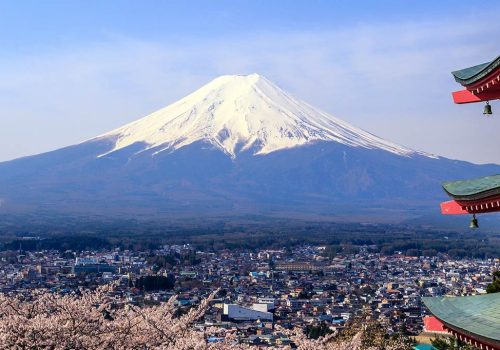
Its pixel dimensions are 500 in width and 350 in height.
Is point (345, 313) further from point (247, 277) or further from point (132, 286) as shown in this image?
point (247, 277)

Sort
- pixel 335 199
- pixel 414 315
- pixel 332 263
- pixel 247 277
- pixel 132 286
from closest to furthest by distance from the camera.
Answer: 1. pixel 414 315
2. pixel 132 286
3. pixel 247 277
4. pixel 332 263
5. pixel 335 199

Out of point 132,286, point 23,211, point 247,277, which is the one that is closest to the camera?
point 132,286

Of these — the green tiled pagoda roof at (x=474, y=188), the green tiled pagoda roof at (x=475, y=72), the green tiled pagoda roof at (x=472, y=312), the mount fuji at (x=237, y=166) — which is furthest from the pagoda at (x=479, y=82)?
the mount fuji at (x=237, y=166)

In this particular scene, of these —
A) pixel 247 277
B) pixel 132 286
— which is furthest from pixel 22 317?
pixel 247 277

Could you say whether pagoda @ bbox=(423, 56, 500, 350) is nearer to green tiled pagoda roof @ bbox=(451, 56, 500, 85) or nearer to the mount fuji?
green tiled pagoda roof @ bbox=(451, 56, 500, 85)

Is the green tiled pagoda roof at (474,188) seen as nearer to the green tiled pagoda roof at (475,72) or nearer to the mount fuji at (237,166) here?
the green tiled pagoda roof at (475,72)

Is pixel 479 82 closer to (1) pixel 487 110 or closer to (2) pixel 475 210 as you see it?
(1) pixel 487 110
